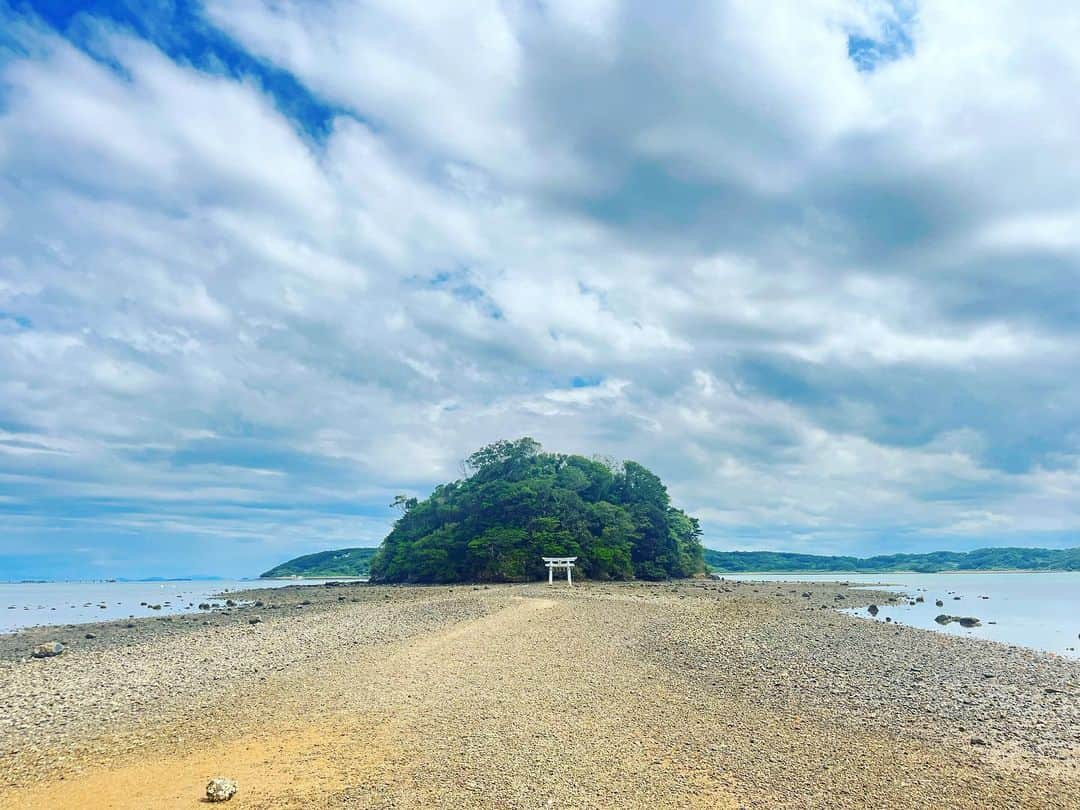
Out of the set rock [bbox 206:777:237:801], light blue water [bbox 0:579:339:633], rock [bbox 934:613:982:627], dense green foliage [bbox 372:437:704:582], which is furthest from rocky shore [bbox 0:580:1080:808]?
dense green foliage [bbox 372:437:704:582]

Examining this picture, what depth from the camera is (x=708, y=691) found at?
15516 millimetres

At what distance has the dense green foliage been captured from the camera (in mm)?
72812

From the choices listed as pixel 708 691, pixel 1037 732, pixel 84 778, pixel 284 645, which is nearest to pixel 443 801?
pixel 84 778

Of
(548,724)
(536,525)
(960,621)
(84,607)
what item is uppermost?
(536,525)

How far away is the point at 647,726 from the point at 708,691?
3436mm

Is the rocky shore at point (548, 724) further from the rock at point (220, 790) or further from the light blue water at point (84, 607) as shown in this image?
the light blue water at point (84, 607)

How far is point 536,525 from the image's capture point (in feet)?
244

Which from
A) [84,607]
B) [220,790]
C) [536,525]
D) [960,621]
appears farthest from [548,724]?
[84,607]

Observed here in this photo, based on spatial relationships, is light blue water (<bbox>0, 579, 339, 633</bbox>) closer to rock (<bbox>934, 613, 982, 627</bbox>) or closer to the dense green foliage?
the dense green foliage

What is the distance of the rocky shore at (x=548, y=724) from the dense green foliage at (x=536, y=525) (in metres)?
48.6

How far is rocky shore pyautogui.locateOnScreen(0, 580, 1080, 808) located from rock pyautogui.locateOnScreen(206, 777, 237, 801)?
232 mm

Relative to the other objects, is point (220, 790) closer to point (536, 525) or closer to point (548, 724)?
point (548, 724)

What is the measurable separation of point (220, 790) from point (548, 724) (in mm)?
5476

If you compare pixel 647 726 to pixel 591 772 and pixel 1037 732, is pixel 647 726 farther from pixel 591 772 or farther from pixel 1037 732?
pixel 1037 732
